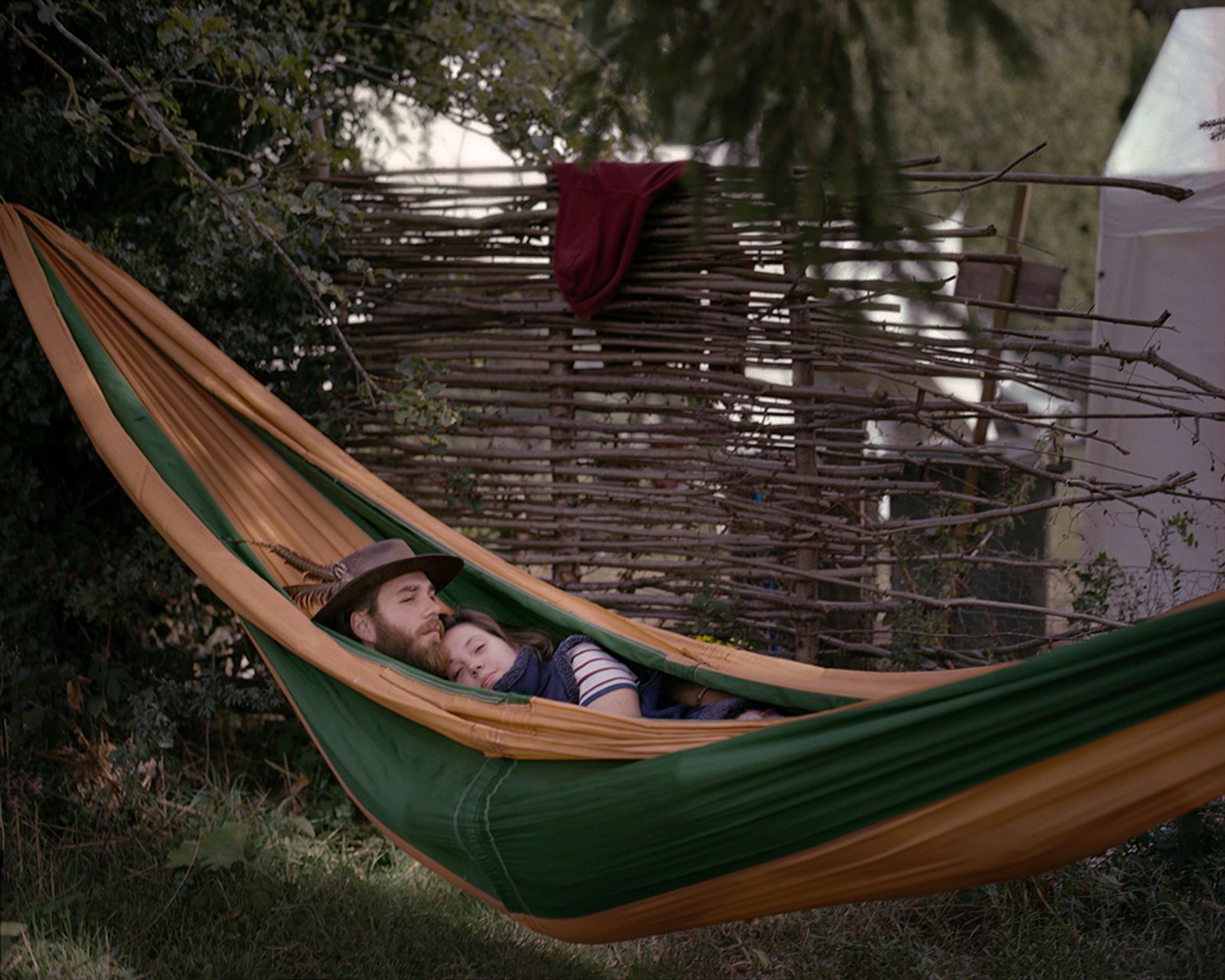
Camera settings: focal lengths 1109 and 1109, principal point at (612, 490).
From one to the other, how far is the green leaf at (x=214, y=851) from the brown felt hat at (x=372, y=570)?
20.6 inches

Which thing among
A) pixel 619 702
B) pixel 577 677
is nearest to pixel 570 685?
pixel 577 677

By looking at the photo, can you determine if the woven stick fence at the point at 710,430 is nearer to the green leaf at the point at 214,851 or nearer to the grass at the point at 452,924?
the grass at the point at 452,924

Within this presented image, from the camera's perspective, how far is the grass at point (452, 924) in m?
2.15

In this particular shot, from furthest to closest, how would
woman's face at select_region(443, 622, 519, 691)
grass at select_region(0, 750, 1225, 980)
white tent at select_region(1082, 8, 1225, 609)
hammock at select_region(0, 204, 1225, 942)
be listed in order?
1. white tent at select_region(1082, 8, 1225, 609)
2. woman's face at select_region(443, 622, 519, 691)
3. grass at select_region(0, 750, 1225, 980)
4. hammock at select_region(0, 204, 1225, 942)

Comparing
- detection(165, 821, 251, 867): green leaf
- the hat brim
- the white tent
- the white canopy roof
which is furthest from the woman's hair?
the white canopy roof

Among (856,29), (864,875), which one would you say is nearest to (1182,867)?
(864,875)

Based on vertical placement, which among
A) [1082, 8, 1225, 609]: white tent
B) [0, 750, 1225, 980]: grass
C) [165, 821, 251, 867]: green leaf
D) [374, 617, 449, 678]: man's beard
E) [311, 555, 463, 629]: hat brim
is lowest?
[0, 750, 1225, 980]: grass

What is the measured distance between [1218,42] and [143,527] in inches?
139

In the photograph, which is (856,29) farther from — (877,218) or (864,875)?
(864,875)

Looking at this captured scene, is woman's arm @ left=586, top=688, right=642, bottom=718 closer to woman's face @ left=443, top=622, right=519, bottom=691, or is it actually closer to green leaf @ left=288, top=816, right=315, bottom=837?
woman's face @ left=443, top=622, right=519, bottom=691

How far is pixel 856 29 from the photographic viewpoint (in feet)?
5.19

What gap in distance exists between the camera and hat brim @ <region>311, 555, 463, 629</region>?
2.36 metres

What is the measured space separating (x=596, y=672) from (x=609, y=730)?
1.44 feet

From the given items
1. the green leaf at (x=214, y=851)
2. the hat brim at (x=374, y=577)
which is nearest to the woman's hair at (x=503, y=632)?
the hat brim at (x=374, y=577)
